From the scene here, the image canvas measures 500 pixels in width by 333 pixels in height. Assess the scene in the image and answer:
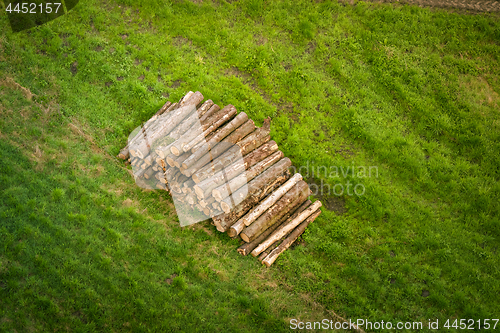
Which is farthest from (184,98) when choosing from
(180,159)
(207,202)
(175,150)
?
(207,202)

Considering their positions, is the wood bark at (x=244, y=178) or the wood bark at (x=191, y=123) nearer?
the wood bark at (x=244, y=178)

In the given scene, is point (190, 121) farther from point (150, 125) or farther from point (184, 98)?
point (150, 125)

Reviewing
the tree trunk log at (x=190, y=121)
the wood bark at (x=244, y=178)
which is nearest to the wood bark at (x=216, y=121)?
the tree trunk log at (x=190, y=121)

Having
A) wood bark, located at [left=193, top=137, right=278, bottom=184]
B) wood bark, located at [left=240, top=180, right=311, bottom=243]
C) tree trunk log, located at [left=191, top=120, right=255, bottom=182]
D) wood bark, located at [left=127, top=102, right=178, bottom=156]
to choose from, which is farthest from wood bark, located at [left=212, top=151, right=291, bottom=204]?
wood bark, located at [left=127, top=102, right=178, bottom=156]

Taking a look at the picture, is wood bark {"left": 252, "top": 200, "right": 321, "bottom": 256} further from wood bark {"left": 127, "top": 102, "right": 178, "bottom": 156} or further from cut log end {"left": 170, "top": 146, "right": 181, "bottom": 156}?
wood bark {"left": 127, "top": 102, "right": 178, "bottom": 156}

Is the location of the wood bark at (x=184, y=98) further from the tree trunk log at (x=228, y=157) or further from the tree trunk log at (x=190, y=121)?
the tree trunk log at (x=228, y=157)

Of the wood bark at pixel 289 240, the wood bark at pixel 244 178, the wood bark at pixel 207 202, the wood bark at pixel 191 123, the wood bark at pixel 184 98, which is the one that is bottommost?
the wood bark at pixel 289 240
